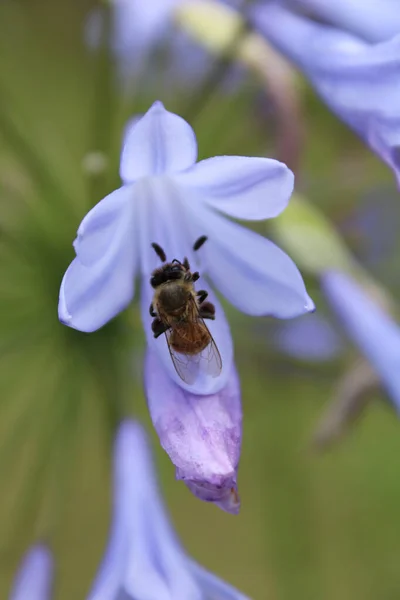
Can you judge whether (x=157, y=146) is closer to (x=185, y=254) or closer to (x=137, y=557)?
(x=185, y=254)

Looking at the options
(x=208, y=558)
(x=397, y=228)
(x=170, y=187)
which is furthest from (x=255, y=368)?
(x=208, y=558)

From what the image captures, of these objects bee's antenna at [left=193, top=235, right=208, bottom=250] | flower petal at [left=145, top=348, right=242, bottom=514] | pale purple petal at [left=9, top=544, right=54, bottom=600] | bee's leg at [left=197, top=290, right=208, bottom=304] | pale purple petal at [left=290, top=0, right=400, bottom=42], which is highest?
pale purple petal at [left=290, top=0, right=400, bottom=42]

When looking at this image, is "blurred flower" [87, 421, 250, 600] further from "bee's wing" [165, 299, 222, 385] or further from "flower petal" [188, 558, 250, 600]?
"bee's wing" [165, 299, 222, 385]

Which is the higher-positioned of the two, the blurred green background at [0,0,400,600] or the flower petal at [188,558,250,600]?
the blurred green background at [0,0,400,600]

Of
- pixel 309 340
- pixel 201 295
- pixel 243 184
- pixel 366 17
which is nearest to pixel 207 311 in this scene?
pixel 201 295

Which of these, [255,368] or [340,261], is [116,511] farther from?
[255,368]

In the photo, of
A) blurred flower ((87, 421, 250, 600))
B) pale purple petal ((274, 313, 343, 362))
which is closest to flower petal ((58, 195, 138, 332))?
blurred flower ((87, 421, 250, 600))

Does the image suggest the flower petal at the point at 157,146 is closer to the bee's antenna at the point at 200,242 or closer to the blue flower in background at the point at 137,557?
the bee's antenna at the point at 200,242
